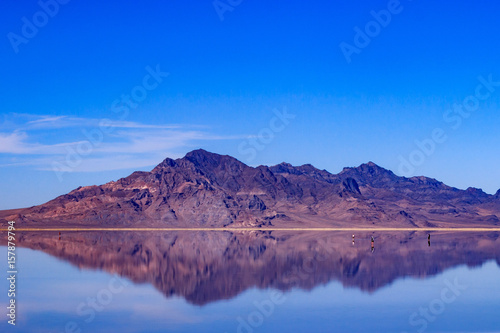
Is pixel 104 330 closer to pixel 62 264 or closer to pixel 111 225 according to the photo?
pixel 62 264

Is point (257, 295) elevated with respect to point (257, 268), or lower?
lower

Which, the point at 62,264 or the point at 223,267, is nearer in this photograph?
the point at 223,267

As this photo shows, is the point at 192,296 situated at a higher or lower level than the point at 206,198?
lower

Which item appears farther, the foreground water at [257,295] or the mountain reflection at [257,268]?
the mountain reflection at [257,268]

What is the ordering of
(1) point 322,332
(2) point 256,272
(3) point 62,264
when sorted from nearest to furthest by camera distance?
(1) point 322,332 < (2) point 256,272 < (3) point 62,264

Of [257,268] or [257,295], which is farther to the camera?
[257,268]

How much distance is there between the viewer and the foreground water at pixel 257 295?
23500 millimetres

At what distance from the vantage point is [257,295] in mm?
30156

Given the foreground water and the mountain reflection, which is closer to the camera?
the foreground water

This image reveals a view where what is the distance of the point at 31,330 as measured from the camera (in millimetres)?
22078

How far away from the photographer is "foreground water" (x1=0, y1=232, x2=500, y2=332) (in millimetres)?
23500

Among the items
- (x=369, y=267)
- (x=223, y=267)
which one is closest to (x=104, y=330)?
(x=223, y=267)

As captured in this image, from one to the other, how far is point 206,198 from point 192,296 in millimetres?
165715

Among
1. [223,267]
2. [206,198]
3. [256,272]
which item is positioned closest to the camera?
[256,272]
